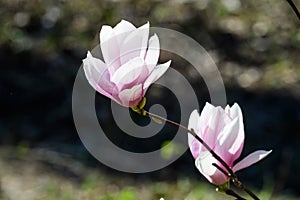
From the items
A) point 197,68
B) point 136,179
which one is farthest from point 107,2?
point 136,179

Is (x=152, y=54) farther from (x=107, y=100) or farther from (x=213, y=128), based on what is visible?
(x=107, y=100)

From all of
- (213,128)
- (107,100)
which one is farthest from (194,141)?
(107,100)

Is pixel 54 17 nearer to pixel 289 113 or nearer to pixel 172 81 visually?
pixel 172 81

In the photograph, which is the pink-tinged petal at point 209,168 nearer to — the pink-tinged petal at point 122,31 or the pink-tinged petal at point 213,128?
the pink-tinged petal at point 213,128

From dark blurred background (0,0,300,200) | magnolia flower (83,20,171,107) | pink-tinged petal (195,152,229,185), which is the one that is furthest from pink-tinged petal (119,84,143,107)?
dark blurred background (0,0,300,200)

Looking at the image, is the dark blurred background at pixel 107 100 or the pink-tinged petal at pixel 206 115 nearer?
the pink-tinged petal at pixel 206 115

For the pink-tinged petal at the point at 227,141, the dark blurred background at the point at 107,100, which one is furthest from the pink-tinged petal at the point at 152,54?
the dark blurred background at the point at 107,100

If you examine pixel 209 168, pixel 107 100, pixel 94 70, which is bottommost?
pixel 107 100

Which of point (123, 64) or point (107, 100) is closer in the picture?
point (123, 64)
